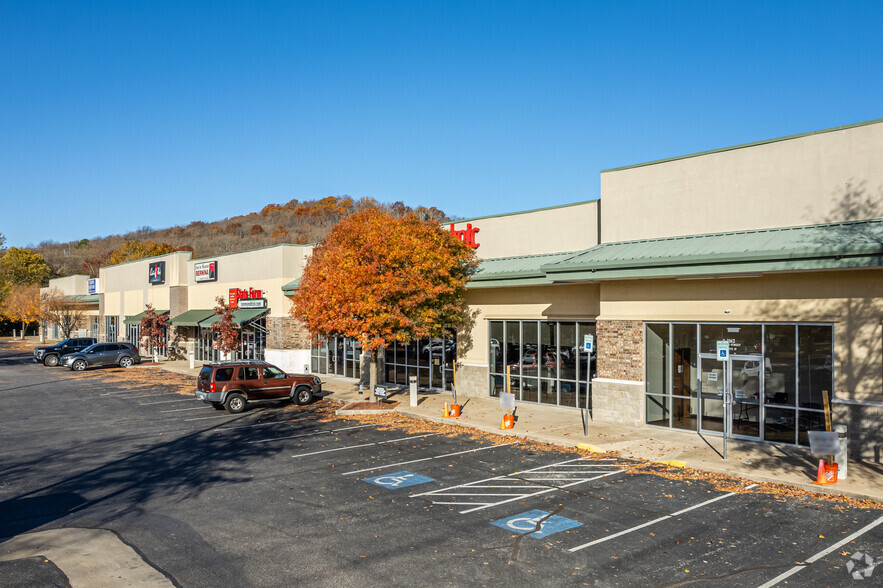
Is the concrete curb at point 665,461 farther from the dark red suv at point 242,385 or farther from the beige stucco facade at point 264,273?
the beige stucco facade at point 264,273

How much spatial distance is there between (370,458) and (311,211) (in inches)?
4803

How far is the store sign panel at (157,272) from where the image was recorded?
47.2 m

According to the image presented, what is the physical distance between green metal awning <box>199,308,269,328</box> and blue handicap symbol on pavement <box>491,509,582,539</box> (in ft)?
89.3

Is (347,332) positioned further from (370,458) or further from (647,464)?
(647,464)

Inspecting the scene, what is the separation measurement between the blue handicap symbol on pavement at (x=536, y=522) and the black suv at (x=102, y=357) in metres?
36.3

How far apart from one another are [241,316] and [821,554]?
3213 centimetres

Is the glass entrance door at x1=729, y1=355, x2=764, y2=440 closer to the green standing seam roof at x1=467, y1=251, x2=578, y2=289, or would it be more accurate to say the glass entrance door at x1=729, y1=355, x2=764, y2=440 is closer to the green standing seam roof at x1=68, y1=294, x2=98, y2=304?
the green standing seam roof at x1=467, y1=251, x2=578, y2=289

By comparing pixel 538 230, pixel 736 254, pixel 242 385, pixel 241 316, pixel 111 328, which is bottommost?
pixel 242 385

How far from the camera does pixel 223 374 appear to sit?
22.3m

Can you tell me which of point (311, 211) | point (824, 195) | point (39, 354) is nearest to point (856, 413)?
point (824, 195)

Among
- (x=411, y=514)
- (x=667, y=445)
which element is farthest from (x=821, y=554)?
(x=667, y=445)

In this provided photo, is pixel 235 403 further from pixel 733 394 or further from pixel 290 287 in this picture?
pixel 733 394

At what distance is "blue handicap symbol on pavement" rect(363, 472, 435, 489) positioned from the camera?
12.8 m

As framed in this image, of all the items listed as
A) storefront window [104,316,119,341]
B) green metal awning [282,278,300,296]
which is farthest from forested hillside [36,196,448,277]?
green metal awning [282,278,300,296]
